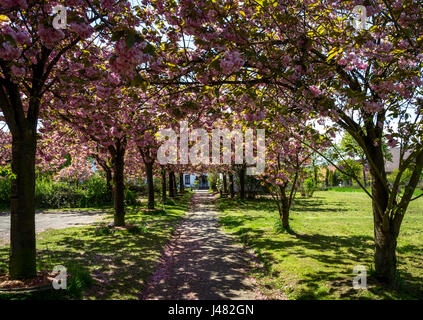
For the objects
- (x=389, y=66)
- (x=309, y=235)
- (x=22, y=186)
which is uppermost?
(x=389, y=66)

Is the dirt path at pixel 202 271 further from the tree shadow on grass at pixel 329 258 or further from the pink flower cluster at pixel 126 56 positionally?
the pink flower cluster at pixel 126 56

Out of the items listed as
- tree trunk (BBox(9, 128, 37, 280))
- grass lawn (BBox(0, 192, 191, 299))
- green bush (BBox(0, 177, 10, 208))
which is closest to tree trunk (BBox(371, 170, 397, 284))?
grass lawn (BBox(0, 192, 191, 299))

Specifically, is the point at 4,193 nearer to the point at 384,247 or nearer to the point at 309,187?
the point at 384,247

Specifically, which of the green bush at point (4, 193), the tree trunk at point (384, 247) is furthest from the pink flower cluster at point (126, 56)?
the green bush at point (4, 193)

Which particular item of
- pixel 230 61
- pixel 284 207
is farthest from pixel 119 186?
pixel 230 61

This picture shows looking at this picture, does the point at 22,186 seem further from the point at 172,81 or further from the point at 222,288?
the point at 222,288

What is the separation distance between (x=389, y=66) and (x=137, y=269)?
21.3ft

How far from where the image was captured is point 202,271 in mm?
6605

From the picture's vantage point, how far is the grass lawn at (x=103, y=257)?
5.35 m

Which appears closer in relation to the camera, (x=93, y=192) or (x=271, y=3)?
(x=271, y=3)

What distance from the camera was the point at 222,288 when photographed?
552cm

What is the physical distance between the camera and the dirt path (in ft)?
17.4

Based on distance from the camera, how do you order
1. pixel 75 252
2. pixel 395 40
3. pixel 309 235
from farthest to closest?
pixel 309 235 < pixel 75 252 < pixel 395 40
